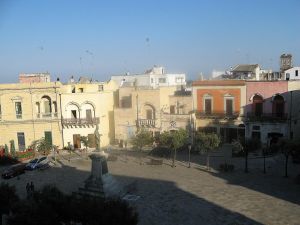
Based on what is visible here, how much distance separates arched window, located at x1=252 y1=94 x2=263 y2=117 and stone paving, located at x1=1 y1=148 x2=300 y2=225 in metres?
7.77

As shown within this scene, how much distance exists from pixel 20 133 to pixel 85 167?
13.0 metres

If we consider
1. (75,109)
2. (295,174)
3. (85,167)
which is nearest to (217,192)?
(295,174)

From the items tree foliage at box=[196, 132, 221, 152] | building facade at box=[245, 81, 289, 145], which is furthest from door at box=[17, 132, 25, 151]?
building facade at box=[245, 81, 289, 145]

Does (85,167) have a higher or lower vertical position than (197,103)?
lower

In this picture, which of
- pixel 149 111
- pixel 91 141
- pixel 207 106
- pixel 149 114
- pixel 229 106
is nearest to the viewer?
pixel 229 106

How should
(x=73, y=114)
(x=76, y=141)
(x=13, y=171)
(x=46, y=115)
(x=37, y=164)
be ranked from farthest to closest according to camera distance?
(x=73, y=114) → (x=76, y=141) → (x=46, y=115) → (x=37, y=164) → (x=13, y=171)

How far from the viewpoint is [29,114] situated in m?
42.6

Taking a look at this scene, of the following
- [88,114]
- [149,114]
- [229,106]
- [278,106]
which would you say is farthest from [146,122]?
[278,106]

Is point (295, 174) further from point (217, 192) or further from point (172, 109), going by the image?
point (172, 109)

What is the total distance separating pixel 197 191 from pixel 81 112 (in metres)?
22.2

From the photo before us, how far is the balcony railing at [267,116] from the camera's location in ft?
124

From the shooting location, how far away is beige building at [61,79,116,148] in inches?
1690

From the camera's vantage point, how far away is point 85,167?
3431cm

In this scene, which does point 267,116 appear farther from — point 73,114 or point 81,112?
point 73,114
